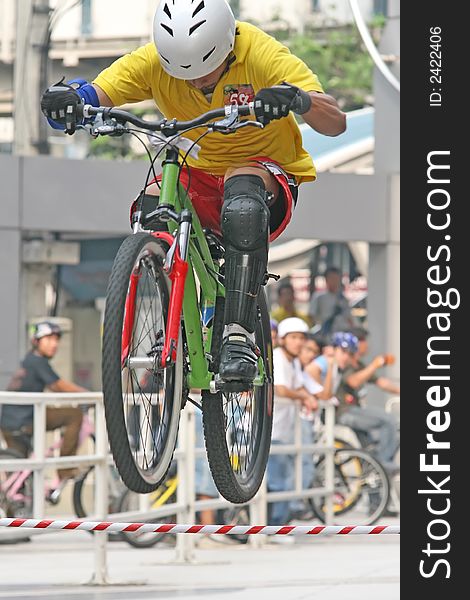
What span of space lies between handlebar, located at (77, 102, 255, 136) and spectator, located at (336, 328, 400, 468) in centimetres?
877

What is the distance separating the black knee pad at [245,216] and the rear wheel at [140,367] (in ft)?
0.90

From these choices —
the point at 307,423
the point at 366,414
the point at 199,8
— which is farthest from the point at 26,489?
the point at 199,8

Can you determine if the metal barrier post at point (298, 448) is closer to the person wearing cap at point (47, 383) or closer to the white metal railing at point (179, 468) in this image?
the white metal railing at point (179, 468)

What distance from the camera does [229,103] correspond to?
591 centimetres

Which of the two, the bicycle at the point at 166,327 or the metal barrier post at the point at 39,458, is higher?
the bicycle at the point at 166,327

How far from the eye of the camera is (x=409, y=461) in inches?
248

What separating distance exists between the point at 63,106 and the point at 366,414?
29.5 ft

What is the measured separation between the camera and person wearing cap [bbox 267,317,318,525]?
12898 millimetres

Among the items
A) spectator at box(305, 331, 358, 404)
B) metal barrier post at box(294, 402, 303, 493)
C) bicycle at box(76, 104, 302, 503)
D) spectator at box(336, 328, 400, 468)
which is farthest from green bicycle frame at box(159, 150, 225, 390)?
spectator at box(336, 328, 400, 468)

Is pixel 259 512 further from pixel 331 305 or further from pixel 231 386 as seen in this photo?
pixel 231 386

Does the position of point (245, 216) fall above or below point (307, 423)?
Answer: above

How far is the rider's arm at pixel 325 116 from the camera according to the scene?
583cm

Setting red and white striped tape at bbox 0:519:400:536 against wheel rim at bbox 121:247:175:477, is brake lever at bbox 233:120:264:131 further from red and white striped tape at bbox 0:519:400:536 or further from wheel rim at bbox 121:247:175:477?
red and white striped tape at bbox 0:519:400:536

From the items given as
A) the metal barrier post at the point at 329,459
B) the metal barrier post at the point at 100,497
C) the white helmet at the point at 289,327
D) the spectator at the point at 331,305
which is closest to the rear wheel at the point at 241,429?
the metal barrier post at the point at 100,497
